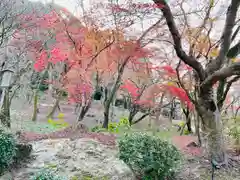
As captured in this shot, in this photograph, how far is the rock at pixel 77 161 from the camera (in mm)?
4824

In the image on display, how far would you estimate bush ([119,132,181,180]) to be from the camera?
4.16 metres

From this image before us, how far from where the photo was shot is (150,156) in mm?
4148

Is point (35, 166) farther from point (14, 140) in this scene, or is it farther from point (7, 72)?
point (7, 72)

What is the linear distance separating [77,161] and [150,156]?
1876mm

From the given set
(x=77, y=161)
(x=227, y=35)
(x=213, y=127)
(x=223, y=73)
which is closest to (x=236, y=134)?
(x=213, y=127)

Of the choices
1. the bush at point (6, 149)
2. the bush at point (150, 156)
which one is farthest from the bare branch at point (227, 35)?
the bush at point (6, 149)

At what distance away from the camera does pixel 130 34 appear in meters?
9.83

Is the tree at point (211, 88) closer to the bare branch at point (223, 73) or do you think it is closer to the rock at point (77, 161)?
the bare branch at point (223, 73)

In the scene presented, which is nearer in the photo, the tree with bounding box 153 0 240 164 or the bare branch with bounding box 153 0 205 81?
the bare branch with bounding box 153 0 205 81

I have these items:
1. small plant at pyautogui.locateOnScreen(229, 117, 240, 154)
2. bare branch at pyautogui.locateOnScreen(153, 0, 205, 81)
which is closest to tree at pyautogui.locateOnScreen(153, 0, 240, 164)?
bare branch at pyautogui.locateOnScreen(153, 0, 205, 81)

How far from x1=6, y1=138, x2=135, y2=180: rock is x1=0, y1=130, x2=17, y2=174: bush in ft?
1.00

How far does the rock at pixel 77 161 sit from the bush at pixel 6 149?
31cm

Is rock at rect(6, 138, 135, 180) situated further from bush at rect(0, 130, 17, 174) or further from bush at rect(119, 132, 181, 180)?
bush at rect(119, 132, 181, 180)

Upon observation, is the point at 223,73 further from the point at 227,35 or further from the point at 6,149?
the point at 6,149
